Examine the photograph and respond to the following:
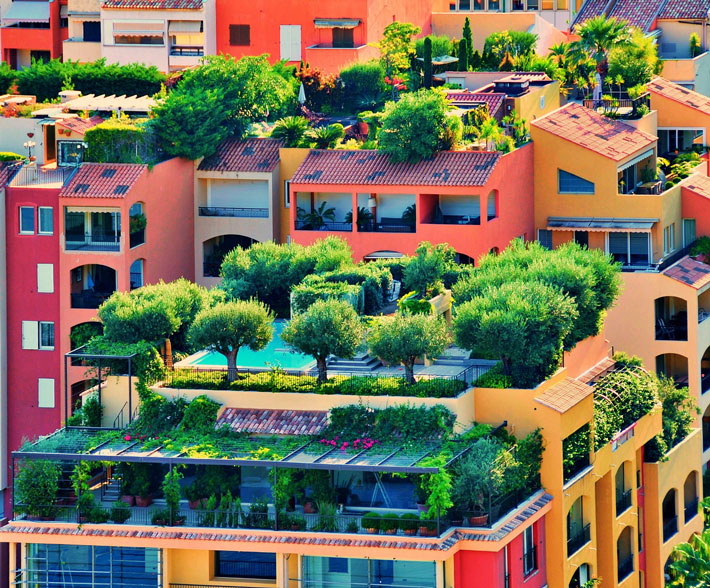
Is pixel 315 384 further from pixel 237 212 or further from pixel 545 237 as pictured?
pixel 545 237

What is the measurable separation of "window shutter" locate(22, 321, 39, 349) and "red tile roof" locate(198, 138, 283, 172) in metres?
10.7

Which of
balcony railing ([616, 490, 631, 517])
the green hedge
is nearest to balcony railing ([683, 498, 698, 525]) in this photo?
balcony railing ([616, 490, 631, 517])

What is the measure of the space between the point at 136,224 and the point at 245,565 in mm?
27624

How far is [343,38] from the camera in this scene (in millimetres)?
125500

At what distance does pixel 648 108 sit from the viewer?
384 feet

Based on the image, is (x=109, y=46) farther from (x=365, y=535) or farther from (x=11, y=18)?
(x=365, y=535)

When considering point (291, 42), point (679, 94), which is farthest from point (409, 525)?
point (291, 42)

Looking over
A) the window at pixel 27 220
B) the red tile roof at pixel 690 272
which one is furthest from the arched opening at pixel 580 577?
the window at pixel 27 220

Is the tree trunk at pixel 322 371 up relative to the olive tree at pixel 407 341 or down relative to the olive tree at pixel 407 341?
down

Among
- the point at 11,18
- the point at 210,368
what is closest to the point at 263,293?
the point at 210,368

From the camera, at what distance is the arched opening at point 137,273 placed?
10338 centimetres

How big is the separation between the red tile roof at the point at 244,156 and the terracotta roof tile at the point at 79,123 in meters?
5.19

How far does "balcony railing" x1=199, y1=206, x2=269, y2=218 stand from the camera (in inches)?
4252

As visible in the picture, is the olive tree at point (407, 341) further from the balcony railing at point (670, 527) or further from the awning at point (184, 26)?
the awning at point (184, 26)
